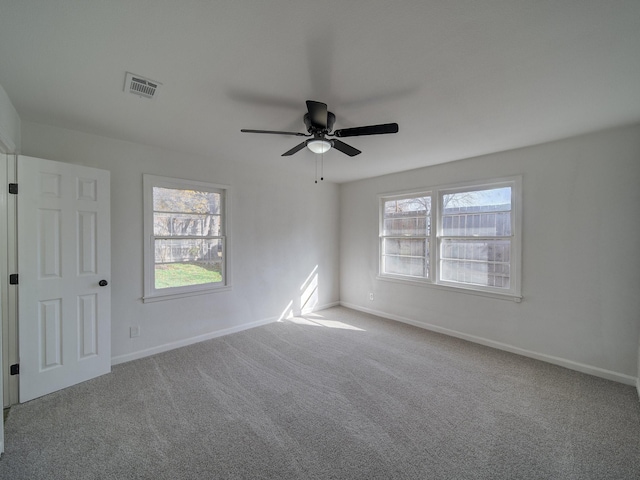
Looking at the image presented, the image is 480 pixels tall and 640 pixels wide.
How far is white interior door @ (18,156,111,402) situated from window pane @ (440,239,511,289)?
14.6 feet

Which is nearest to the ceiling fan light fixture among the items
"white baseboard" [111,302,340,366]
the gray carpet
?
the gray carpet

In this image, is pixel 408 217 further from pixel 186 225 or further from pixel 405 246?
pixel 186 225

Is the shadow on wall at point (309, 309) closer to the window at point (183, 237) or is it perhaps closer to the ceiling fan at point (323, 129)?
the window at point (183, 237)

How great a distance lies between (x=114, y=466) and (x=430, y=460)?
2.06 m

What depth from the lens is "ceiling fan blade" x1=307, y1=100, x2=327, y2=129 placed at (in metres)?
1.92

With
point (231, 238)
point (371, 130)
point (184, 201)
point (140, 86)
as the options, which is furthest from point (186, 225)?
point (371, 130)

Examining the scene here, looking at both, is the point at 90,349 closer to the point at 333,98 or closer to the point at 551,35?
the point at 333,98

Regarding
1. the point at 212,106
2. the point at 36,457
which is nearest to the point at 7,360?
the point at 36,457

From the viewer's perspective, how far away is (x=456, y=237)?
13.2 feet

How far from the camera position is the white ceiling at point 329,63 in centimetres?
137

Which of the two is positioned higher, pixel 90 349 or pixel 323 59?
pixel 323 59

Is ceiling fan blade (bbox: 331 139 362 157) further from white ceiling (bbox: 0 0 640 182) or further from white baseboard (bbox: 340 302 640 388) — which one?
white baseboard (bbox: 340 302 640 388)

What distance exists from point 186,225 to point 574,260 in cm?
475

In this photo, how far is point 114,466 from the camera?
1.75 metres
